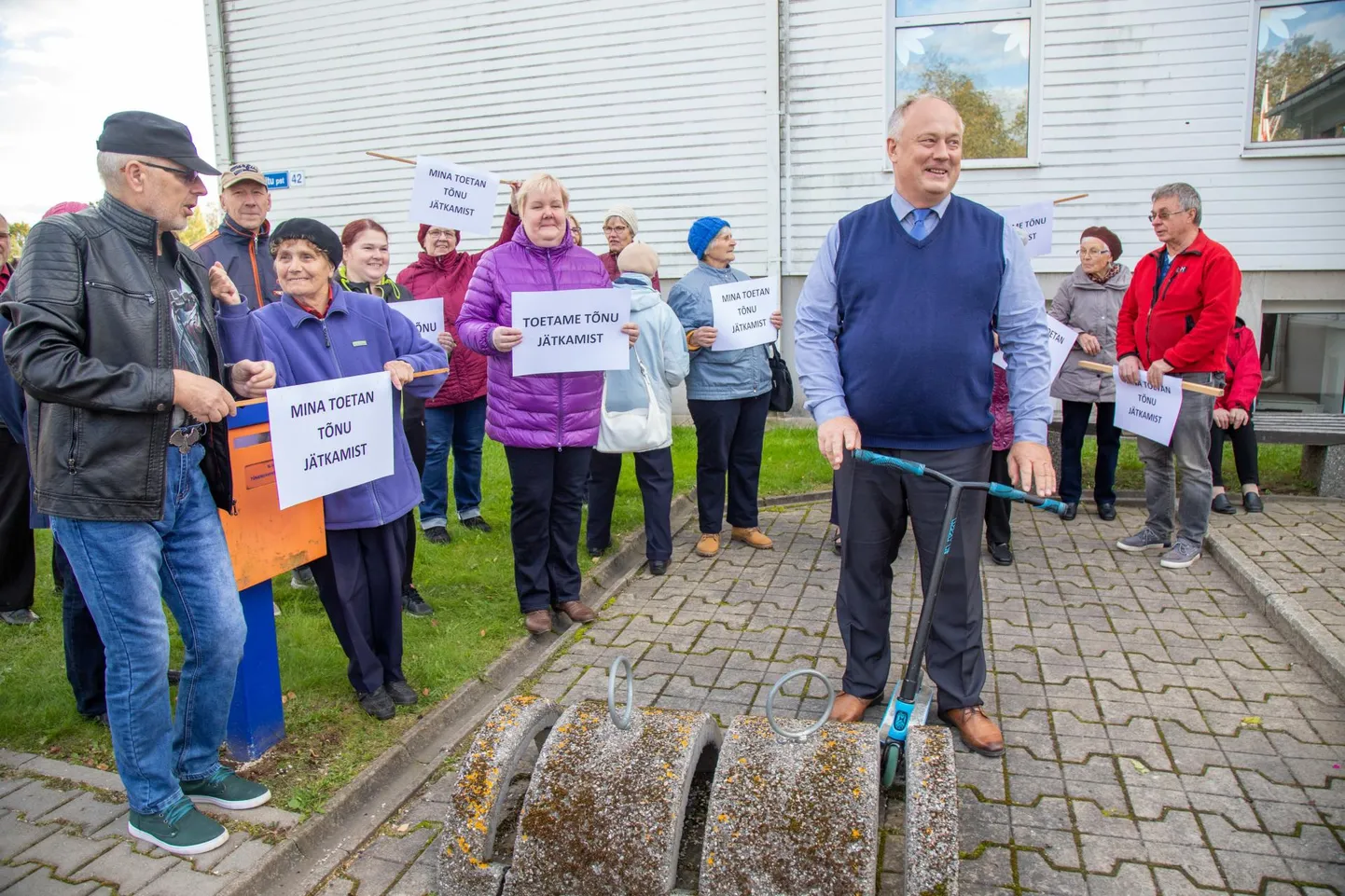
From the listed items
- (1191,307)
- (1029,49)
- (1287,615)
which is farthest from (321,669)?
(1029,49)

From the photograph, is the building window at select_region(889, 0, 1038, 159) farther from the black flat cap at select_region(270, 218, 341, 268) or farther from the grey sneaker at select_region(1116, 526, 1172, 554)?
the black flat cap at select_region(270, 218, 341, 268)

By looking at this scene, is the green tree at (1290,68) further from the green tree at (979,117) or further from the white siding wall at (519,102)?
the white siding wall at (519,102)

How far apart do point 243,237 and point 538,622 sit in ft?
8.56

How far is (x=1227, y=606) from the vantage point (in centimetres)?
552

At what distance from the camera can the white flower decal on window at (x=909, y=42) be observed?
10859 mm

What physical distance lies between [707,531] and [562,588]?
1722 mm

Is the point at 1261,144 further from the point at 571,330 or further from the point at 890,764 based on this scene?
the point at 890,764

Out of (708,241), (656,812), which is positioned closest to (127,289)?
(656,812)

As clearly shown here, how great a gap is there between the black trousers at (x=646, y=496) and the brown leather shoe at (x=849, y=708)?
8.10ft

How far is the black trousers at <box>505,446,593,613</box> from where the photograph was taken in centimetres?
508

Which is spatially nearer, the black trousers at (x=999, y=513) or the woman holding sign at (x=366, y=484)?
the woman holding sign at (x=366, y=484)

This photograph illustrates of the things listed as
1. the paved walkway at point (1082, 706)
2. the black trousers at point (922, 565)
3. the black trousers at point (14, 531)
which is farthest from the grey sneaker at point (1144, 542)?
the black trousers at point (14, 531)

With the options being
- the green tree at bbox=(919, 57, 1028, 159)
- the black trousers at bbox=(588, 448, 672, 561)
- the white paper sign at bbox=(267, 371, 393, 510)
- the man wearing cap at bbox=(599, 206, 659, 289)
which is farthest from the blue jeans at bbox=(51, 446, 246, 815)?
the green tree at bbox=(919, 57, 1028, 159)

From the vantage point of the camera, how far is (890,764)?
129 inches
